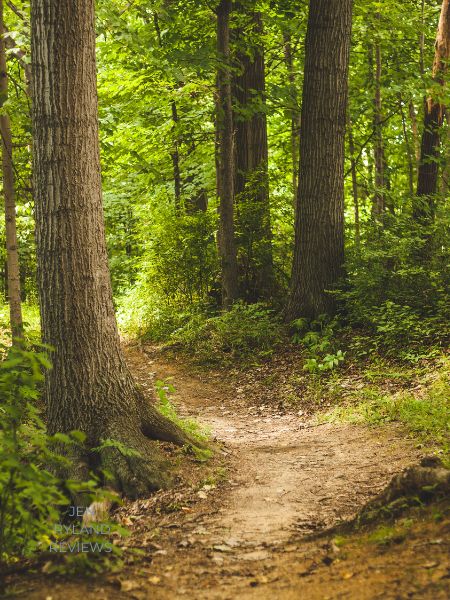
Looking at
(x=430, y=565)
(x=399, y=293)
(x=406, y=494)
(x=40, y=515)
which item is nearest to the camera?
(x=430, y=565)

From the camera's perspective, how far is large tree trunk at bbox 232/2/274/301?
42.1ft

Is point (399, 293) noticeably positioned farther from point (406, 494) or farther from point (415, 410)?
point (406, 494)

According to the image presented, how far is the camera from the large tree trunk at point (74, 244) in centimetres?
502

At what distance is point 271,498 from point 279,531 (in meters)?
0.85

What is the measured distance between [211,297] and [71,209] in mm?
8532

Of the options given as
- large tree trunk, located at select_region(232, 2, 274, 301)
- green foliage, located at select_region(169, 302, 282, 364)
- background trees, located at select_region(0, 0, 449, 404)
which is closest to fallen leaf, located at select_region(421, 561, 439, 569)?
background trees, located at select_region(0, 0, 449, 404)

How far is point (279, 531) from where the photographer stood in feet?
14.0

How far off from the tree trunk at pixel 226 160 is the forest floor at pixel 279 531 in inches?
183

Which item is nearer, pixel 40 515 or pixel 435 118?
pixel 40 515

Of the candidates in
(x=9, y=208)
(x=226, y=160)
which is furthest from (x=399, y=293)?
(x=9, y=208)

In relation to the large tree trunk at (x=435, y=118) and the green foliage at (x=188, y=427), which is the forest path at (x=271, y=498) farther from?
the large tree trunk at (x=435, y=118)

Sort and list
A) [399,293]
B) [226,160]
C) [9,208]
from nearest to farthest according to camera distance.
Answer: [9,208] < [399,293] < [226,160]

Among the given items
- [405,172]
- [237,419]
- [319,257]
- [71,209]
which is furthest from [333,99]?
[405,172]

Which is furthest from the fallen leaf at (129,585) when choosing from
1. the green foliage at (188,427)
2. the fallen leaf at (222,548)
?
the green foliage at (188,427)
